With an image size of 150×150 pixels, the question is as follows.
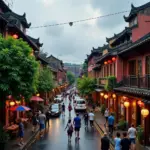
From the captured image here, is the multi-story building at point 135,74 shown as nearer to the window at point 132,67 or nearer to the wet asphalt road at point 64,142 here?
the window at point 132,67

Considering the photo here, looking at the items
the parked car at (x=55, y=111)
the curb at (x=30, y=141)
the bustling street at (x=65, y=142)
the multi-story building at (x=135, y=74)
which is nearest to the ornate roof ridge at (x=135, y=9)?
the multi-story building at (x=135, y=74)

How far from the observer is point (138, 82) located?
21.3 metres

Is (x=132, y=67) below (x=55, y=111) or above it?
above

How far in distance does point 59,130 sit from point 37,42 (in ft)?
84.8

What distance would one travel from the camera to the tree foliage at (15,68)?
16422 millimetres

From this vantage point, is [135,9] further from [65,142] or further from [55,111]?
[65,142]

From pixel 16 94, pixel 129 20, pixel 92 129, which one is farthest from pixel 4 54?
pixel 129 20

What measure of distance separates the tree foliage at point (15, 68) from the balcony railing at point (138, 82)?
6770mm

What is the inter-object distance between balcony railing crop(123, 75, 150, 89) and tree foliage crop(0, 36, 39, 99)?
6.77m

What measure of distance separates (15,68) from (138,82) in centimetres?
869

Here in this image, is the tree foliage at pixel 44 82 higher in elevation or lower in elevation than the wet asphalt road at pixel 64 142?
higher

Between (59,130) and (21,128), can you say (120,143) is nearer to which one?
(21,128)

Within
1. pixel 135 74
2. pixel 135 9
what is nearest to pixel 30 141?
pixel 135 74

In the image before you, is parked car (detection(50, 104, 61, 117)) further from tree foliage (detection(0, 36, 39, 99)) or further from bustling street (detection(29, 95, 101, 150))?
tree foliage (detection(0, 36, 39, 99))
